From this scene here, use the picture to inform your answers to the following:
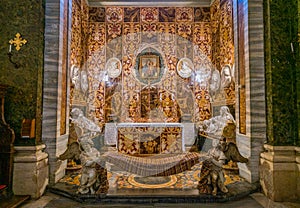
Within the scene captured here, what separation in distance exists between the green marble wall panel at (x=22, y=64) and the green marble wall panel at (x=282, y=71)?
3.45 m

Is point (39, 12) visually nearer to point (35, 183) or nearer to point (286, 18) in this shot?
point (35, 183)

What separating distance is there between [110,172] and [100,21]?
454cm

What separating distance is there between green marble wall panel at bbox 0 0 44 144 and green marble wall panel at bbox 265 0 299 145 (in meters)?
3.45

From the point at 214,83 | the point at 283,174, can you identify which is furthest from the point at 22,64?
the point at 214,83

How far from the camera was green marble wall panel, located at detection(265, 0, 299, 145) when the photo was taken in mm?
3131

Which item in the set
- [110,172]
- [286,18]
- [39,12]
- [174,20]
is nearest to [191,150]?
[110,172]

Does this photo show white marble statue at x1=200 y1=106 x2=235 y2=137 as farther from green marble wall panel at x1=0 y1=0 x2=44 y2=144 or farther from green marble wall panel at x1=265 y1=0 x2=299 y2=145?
green marble wall panel at x1=0 y1=0 x2=44 y2=144

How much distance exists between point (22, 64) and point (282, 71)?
382 cm

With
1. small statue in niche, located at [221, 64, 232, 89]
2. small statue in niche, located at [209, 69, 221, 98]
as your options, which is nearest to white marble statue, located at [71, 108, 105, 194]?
small statue in niche, located at [221, 64, 232, 89]

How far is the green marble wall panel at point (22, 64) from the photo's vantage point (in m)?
3.20

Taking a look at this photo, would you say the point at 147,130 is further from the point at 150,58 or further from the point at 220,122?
the point at 150,58

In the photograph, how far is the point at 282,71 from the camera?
3182 millimetres

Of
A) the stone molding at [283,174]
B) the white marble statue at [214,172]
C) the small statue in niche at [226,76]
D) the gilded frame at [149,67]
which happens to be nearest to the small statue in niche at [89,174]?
the white marble statue at [214,172]

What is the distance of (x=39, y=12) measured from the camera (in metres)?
3.32
